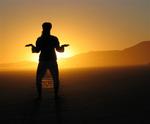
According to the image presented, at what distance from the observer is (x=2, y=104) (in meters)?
13.5

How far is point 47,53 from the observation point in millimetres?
13500

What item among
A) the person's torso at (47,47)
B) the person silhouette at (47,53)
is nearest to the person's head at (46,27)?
the person silhouette at (47,53)

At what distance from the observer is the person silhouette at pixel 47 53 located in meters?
13.3

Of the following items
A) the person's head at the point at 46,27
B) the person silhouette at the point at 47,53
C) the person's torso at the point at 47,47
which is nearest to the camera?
the person silhouette at the point at 47,53

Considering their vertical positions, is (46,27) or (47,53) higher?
(46,27)

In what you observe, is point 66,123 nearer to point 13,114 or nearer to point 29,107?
point 13,114

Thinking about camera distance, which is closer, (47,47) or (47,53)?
(47,53)

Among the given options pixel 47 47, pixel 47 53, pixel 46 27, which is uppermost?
pixel 46 27

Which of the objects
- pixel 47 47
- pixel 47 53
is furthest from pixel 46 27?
pixel 47 53

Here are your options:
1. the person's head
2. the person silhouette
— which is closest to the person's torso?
the person silhouette

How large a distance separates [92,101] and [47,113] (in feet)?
9.91

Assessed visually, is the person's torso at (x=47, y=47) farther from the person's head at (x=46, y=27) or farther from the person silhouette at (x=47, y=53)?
the person's head at (x=46, y=27)

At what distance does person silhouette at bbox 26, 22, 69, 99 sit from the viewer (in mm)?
13328

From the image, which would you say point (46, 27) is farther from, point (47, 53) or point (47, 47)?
point (47, 53)
